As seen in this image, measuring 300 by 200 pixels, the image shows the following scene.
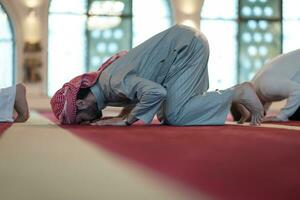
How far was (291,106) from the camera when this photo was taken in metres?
4.01

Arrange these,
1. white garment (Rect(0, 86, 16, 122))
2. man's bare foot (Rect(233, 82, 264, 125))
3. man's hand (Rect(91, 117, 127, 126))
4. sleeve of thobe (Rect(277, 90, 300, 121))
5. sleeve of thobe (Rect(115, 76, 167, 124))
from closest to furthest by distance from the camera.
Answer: sleeve of thobe (Rect(115, 76, 167, 124)) → man's hand (Rect(91, 117, 127, 126)) → man's bare foot (Rect(233, 82, 264, 125)) → white garment (Rect(0, 86, 16, 122)) → sleeve of thobe (Rect(277, 90, 300, 121))

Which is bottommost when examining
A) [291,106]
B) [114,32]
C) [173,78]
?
[291,106]

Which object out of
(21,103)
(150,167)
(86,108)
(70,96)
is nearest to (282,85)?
(86,108)

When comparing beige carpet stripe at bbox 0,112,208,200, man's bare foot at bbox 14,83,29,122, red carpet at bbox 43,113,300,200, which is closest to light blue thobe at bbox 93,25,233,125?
red carpet at bbox 43,113,300,200

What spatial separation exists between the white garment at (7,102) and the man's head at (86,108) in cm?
53

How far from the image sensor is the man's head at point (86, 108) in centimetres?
303

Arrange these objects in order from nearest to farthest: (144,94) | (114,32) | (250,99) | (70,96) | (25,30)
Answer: (144,94), (70,96), (250,99), (25,30), (114,32)

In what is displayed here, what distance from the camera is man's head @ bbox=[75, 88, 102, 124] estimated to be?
3.03m

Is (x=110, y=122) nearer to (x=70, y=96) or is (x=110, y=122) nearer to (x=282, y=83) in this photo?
(x=70, y=96)

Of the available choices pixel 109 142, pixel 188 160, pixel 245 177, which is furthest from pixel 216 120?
pixel 245 177

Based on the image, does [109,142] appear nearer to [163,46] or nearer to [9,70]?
[163,46]

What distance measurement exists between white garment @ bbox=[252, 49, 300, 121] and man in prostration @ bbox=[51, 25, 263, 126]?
0.70 metres

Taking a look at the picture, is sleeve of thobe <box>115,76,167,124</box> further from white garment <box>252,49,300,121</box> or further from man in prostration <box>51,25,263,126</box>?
white garment <box>252,49,300,121</box>

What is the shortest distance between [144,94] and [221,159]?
1.29 meters
